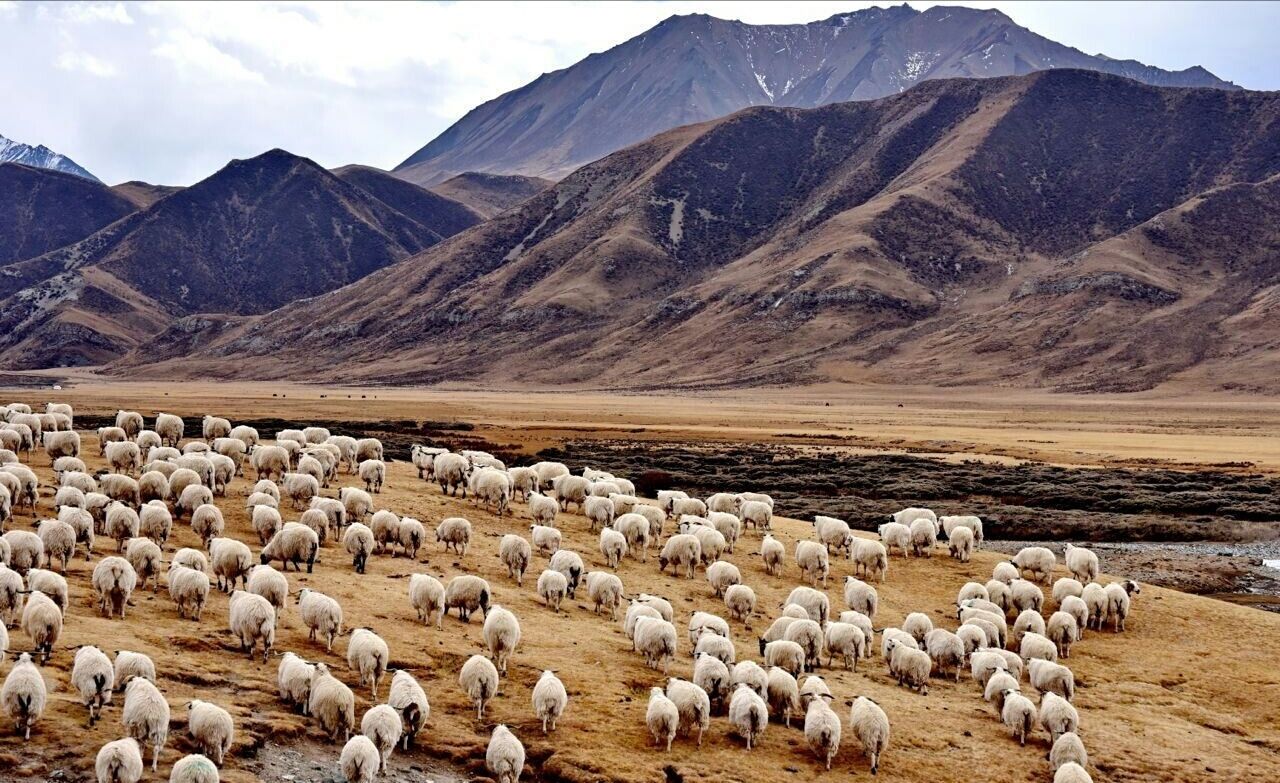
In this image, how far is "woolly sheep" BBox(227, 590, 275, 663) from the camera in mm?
17109

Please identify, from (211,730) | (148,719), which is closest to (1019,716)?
(211,730)

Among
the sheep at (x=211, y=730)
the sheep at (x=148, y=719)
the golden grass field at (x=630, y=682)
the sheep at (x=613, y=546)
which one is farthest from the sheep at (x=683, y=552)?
the sheep at (x=148, y=719)

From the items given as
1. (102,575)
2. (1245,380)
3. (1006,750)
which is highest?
(1245,380)

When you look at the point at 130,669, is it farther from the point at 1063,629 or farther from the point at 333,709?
the point at 1063,629

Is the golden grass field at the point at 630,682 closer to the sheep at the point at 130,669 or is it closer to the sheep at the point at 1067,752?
the sheep at the point at 1067,752

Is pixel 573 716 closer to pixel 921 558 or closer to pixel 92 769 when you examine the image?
pixel 92 769

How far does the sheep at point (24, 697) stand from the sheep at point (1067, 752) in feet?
50.0

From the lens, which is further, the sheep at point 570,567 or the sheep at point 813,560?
the sheep at point 813,560

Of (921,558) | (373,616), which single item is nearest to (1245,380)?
(921,558)

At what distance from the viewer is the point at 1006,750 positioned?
17141mm

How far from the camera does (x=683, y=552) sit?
27.0 meters

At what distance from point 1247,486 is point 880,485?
744 inches

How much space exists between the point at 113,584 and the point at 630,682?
31.3 feet

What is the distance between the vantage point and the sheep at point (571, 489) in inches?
1336
